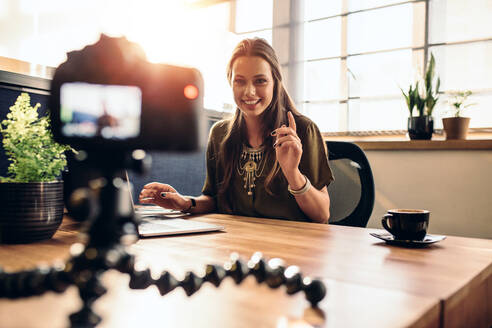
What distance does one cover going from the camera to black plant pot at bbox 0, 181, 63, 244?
0.68 meters

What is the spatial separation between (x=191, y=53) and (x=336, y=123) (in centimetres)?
154

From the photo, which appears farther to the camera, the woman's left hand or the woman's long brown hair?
the woman's long brown hair

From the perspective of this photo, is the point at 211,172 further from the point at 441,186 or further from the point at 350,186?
the point at 441,186

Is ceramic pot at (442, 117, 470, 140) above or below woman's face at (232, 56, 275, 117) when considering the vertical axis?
below

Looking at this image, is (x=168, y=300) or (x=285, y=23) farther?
(x=285, y=23)

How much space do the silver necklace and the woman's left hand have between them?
29cm

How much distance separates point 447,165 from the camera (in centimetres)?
241

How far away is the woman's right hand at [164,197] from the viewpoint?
1.25m

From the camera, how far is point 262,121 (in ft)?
5.30

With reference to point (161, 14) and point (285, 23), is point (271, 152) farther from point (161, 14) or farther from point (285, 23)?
point (285, 23)

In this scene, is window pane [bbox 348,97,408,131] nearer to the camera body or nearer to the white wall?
the white wall

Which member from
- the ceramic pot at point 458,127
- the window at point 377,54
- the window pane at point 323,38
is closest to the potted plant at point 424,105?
the ceramic pot at point 458,127

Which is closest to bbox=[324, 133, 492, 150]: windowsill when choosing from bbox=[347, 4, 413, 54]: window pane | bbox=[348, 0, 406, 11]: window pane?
bbox=[347, 4, 413, 54]: window pane

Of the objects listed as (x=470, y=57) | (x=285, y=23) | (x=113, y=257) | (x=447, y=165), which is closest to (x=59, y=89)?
(x=113, y=257)
